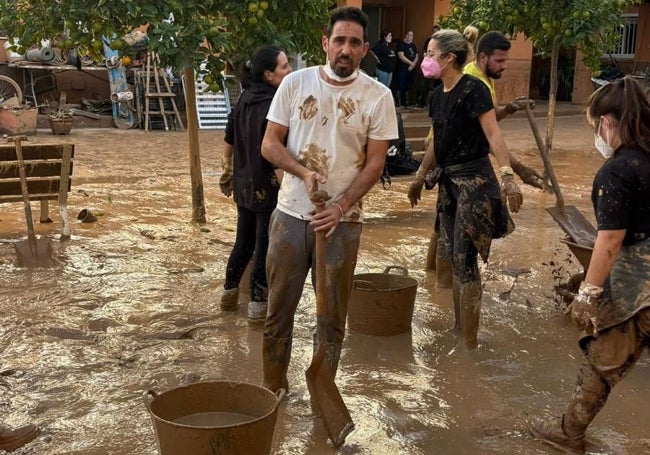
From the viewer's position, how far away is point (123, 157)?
12.0 metres

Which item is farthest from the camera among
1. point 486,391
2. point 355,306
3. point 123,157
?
point 123,157

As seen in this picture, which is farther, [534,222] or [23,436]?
[534,222]

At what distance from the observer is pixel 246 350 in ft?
15.4

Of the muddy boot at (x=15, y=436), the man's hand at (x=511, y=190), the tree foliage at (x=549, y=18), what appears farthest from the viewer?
the tree foliage at (x=549, y=18)

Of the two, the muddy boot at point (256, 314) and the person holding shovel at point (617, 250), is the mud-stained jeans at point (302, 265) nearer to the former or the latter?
the person holding shovel at point (617, 250)

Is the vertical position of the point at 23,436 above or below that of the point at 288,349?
below

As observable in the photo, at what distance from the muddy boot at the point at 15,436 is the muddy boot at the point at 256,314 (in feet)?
5.55

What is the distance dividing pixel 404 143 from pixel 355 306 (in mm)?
3682

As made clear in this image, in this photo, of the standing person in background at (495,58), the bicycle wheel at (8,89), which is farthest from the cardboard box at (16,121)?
the standing person in background at (495,58)

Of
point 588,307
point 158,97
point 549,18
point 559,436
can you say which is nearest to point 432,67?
point 588,307

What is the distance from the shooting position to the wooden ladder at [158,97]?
15.4 meters

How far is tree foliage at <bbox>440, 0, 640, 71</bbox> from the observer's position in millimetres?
8984

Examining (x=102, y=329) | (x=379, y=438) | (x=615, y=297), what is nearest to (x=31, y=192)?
(x=102, y=329)

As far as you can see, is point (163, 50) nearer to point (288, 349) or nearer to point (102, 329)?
point (102, 329)
